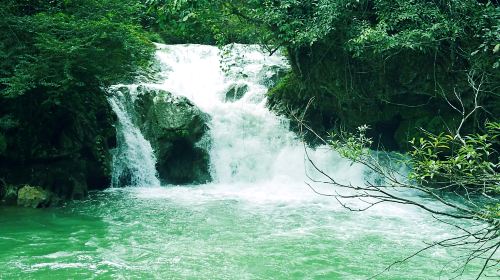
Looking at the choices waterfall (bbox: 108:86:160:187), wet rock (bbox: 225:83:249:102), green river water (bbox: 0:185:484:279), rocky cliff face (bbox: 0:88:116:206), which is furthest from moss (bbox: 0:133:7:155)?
wet rock (bbox: 225:83:249:102)

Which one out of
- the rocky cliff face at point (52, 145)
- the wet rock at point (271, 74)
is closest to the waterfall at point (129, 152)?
the rocky cliff face at point (52, 145)

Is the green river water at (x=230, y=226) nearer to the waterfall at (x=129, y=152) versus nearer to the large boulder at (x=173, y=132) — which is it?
the waterfall at (x=129, y=152)

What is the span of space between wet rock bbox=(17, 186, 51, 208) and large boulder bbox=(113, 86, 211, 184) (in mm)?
3853

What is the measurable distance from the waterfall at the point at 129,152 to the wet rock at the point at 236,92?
11.7 ft

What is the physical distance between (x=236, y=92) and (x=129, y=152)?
173 inches

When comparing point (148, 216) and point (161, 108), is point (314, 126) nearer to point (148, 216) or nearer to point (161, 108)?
point (161, 108)

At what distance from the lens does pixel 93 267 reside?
20.2ft

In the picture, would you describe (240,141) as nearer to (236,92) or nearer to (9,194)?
(236,92)

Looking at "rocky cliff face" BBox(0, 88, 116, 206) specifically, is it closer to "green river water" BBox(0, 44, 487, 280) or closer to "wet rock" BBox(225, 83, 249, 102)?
"green river water" BBox(0, 44, 487, 280)

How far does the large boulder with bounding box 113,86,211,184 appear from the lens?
516 inches

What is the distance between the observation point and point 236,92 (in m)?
15.4

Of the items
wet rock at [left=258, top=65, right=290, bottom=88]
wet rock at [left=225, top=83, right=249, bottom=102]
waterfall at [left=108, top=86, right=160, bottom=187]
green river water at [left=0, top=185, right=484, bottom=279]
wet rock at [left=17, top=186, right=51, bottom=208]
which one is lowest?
green river water at [left=0, top=185, right=484, bottom=279]

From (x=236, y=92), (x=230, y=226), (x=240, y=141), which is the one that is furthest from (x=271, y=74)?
(x=230, y=226)

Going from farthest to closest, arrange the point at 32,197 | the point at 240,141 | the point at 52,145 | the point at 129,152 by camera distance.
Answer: the point at 240,141 < the point at 129,152 < the point at 52,145 < the point at 32,197
